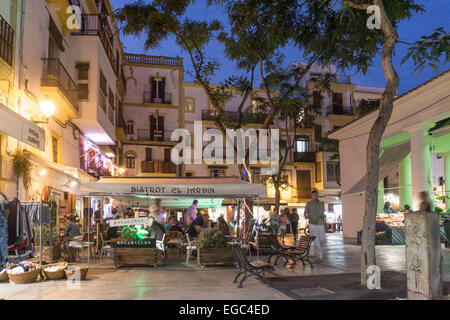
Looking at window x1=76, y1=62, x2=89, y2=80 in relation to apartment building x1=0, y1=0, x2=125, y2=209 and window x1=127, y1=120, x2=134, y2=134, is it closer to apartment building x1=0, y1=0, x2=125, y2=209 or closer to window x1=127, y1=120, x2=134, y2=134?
apartment building x1=0, y1=0, x2=125, y2=209

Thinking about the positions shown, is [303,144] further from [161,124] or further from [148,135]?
[148,135]

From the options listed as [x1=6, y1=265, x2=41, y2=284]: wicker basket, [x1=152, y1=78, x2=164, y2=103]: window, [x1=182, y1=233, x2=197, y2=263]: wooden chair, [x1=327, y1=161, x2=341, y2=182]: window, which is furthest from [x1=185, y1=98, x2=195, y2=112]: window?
[x1=6, y1=265, x2=41, y2=284]: wicker basket

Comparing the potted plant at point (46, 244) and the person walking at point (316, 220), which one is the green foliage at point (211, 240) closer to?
the person walking at point (316, 220)

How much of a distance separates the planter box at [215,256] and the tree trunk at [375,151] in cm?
395

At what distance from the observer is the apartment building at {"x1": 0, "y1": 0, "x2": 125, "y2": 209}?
10875 mm

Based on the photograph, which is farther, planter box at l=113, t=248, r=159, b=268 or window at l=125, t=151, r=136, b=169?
window at l=125, t=151, r=136, b=169

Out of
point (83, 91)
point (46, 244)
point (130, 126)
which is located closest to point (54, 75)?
point (83, 91)

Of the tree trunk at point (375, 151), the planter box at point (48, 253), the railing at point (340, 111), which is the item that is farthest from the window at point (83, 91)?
the railing at point (340, 111)

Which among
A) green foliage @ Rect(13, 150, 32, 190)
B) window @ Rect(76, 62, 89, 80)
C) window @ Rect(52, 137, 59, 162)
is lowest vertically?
green foliage @ Rect(13, 150, 32, 190)

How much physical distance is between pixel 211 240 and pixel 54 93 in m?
7.15

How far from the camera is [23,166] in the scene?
1130cm

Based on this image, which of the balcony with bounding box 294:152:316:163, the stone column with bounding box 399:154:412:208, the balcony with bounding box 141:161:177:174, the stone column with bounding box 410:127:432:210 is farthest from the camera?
the balcony with bounding box 294:152:316:163

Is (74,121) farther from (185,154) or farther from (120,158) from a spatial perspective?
(185,154)

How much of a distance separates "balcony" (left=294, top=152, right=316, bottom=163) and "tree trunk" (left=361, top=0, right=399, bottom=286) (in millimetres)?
32757
